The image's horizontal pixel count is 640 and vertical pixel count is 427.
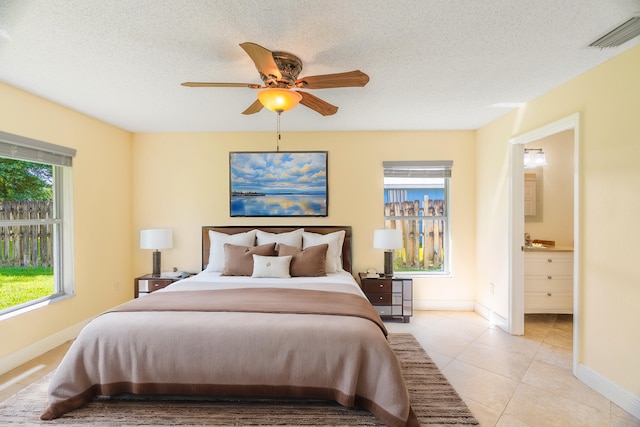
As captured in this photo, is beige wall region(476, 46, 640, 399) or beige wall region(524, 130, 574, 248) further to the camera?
beige wall region(524, 130, 574, 248)

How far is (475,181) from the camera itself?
4539 millimetres

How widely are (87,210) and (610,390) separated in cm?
522

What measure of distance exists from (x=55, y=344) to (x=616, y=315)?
5.01m

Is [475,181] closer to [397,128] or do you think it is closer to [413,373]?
[397,128]

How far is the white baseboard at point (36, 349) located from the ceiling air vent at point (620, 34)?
5193 mm

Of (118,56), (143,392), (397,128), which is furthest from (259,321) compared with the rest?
(397,128)

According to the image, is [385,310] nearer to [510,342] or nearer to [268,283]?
[510,342]

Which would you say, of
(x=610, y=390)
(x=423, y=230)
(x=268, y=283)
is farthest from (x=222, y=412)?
(x=423, y=230)

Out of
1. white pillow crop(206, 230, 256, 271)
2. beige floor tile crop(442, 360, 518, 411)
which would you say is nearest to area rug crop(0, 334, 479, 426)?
beige floor tile crop(442, 360, 518, 411)

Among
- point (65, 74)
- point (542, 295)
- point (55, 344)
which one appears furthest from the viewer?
point (542, 295)

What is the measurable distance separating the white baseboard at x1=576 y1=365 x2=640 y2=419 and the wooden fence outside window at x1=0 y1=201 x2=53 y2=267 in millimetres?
5123

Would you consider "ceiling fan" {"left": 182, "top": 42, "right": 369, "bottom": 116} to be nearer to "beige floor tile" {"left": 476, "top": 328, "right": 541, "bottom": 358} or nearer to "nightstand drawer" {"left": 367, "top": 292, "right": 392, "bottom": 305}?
"nightstand drawer" {"left": 367, "top": 292, "right": 392, "bottom": 305}

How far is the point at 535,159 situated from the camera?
4.45 meters

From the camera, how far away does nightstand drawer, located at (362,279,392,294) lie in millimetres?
4082
